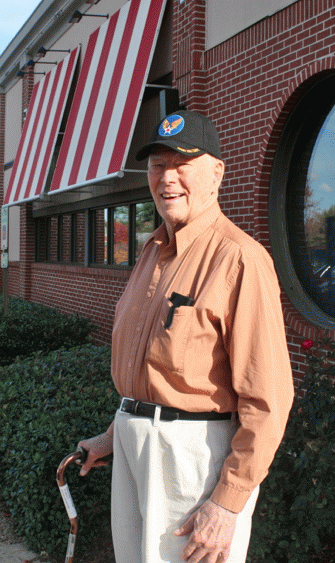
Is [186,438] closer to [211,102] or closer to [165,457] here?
[165,457]

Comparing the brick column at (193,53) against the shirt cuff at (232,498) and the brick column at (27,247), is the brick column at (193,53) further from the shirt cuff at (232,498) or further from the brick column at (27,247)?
the brick column at (27,247)

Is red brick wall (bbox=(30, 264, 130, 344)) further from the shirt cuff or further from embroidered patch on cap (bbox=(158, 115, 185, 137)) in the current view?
A: the shirt cuff

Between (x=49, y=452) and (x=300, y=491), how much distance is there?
1.64 metres

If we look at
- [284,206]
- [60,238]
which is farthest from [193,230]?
[60,238]

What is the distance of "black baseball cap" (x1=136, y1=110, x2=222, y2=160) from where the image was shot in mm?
1921

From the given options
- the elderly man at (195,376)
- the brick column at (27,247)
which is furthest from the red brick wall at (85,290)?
the elderly man at (195,376)

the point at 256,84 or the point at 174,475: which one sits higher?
the point at 256,84

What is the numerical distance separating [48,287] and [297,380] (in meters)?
8.72

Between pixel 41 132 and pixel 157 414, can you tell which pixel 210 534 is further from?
pixel 41 132

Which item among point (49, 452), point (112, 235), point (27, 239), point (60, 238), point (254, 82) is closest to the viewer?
point (49, 452)

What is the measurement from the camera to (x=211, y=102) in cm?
680

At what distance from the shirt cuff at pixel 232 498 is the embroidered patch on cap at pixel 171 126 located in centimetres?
111

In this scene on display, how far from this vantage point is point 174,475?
186 centimetres

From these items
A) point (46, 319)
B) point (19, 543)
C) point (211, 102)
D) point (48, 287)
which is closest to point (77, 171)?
point (46, 319)
